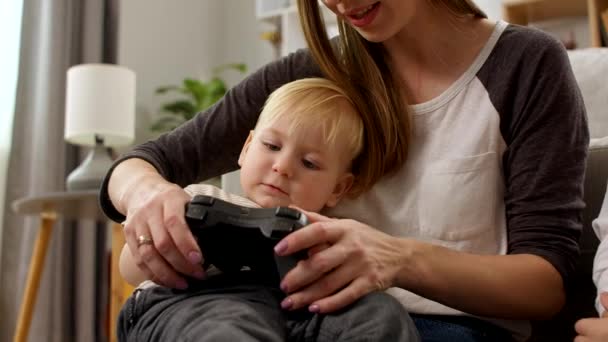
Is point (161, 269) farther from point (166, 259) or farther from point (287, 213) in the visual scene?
point (287, 213)

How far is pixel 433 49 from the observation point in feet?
3.55

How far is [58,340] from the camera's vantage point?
2697mm

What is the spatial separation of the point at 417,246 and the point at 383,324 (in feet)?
0.62

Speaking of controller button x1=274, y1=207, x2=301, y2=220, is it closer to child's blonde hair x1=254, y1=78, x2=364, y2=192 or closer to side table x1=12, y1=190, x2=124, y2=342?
child's blonde hair x1=254, y1=78, x2=364, y2=192

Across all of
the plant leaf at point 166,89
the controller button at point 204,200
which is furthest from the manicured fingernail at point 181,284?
the plant leaf at point 166,89

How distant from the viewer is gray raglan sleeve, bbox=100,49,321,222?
1125mm

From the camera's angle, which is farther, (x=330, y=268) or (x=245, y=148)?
(x=245, y=148)

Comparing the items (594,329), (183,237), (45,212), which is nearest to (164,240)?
(183,237)

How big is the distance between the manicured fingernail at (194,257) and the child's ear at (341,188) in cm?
35

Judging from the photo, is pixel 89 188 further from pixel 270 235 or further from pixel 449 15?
pixel 270 235

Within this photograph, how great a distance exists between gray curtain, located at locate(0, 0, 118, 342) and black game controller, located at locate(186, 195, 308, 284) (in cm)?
212

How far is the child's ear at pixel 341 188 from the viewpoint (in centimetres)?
105

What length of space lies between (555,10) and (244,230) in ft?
7.72

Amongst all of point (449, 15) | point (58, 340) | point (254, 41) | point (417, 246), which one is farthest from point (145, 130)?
point (417, 246)
